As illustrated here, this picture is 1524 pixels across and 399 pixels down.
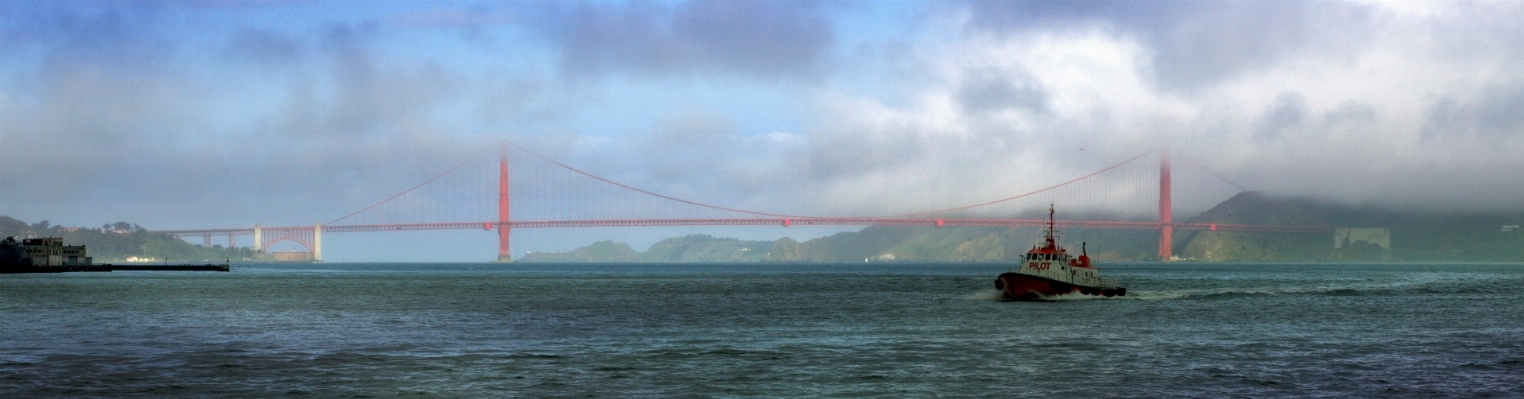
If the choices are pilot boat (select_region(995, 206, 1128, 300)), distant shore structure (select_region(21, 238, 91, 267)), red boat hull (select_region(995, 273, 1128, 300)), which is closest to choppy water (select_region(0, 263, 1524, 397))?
red boat hull (select_region(995, 273, 1128, 300))

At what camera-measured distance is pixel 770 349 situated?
1486 inches

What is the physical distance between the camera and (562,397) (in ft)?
88.5

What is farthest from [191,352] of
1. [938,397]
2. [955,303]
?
[955,303]

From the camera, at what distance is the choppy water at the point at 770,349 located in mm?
28766

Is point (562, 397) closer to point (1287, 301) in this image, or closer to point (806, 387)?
point (806, 387)

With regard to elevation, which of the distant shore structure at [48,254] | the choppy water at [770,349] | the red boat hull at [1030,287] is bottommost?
the choppy water at [770,349]

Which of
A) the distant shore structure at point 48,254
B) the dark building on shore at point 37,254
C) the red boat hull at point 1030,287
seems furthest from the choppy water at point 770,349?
the distant shore structure at point 48,254

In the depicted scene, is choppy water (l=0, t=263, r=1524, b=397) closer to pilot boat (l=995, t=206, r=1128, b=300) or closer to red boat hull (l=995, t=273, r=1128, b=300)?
red boat hull (l=995, t=273, r=1128, b=300)

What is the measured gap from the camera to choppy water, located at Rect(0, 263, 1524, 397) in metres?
28.8

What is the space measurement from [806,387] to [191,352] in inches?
754

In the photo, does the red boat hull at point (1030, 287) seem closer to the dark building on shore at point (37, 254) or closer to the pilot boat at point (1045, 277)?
the pilot boat at point (1045, 277)

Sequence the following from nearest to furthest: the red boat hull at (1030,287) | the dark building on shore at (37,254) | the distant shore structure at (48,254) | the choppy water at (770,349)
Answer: the choppy water at (770,349) < the red boat hull at (1030,287) < the dark building on shore at (37,254) < the distant shore structure at (48,254)

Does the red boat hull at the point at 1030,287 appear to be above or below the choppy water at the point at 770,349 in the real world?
above

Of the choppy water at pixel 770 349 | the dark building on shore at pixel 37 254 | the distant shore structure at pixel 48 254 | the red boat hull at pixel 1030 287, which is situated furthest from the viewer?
the distant shore structure at pixel 48 254
